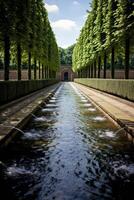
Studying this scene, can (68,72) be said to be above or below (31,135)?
above

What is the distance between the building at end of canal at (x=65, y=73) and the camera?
123 metres

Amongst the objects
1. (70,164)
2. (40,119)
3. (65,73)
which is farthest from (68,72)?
(70,164)

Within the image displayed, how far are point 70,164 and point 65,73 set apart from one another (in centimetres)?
11849

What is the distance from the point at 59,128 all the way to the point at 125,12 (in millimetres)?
15866

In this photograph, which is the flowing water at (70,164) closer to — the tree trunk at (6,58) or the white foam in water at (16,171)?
the white foam in water at (16,171)

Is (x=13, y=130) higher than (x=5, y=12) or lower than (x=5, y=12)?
lower

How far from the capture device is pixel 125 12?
2370 cm

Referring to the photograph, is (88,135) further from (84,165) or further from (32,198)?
(32,198)

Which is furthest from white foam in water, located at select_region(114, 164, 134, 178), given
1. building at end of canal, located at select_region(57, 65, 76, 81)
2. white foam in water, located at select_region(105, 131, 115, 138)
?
building at end of canal, located at select_region(57, 65, 76, 81)

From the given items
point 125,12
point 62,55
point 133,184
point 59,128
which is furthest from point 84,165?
point 62,55

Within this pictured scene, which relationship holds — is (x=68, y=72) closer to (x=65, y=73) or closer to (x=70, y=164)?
(x=65, y=73)

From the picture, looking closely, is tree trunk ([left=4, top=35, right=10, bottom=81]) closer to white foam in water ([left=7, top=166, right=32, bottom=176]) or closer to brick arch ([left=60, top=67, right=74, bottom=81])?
white foam in water ([left=7, top=166, right=32, bottom=176])

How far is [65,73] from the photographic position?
124250 millimetres

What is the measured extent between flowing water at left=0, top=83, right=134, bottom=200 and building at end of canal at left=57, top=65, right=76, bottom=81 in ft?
371
